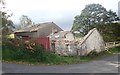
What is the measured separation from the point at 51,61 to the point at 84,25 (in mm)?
35075

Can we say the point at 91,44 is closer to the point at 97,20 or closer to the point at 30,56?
the point at 30,56

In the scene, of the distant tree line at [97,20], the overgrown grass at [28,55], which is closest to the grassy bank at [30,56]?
the overgrown grass at [28,55]

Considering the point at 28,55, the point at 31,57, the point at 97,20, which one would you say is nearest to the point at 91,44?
the point at 31,57

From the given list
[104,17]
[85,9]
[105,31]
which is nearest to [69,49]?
[105,31]

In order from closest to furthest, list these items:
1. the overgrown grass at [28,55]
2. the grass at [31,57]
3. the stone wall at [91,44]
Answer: the grass at [31,57]
the overgrown grass at [28,55]
the stone wall at [91,44]

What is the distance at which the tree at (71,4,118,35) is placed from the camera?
5236 centimetres

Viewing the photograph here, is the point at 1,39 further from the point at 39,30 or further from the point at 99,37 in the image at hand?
the point at 39,30

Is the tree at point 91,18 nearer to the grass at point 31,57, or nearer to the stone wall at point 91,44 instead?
the stone wall at point 91,44

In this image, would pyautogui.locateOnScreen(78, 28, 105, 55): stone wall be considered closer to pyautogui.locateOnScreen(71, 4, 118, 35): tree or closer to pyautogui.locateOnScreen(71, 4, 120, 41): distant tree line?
pyautogui.locateOnScreen(71, 4, 120, 41): distant tree line

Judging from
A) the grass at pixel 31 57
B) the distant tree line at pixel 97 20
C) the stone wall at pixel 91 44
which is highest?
the distant tree line at pixel 97 20

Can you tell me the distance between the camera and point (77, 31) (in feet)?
185

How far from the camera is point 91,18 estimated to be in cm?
5516

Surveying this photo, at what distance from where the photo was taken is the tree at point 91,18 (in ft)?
172

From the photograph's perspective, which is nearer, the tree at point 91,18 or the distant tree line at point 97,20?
the distant tree line at point 97,20
